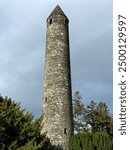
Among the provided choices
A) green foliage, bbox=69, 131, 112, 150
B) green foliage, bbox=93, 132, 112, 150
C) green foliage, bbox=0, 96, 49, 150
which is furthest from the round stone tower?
green foliage, bbox=0, 96, 49, 150

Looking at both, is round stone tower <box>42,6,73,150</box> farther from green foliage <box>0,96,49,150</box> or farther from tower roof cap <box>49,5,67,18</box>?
green foliage <box>0,96,49,150</box>

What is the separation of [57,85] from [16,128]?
7839 millimetres

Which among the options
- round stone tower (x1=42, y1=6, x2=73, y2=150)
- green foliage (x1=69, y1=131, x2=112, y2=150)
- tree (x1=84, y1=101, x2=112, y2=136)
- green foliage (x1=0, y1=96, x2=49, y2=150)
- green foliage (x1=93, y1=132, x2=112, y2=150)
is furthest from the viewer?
tree (x1=84, y1=101, x2=112, y2=136)

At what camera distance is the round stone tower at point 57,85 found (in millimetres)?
28312

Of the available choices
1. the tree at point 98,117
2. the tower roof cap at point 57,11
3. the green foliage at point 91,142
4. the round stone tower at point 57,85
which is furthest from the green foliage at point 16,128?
the tree at point 98,117

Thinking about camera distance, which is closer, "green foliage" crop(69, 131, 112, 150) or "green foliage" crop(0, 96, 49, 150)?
"green foliage" crop(0, 96, 49, 150)

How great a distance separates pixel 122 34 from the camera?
8.31 m

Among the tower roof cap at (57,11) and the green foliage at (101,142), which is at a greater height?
the tower roof cap at (57,11)

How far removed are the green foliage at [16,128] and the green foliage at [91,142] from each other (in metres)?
3.71

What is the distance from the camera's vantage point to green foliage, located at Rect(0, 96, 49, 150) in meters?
21.0

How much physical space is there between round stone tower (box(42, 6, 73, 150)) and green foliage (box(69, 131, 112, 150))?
1.88 metres

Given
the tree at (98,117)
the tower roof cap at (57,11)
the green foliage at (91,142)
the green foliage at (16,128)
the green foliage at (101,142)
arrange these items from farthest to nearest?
the tree at (98,117), the tower roof cap at (57,11), the green foliage at (91,142), the green foliage at (101,142), the green foliage at (16,128)

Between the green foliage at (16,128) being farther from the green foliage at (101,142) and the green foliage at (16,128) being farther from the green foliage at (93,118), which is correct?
the green foliage at (93,118)

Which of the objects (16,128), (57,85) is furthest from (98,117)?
(16,128)
